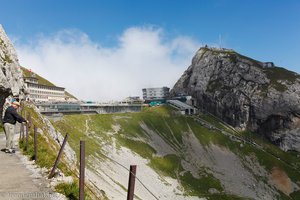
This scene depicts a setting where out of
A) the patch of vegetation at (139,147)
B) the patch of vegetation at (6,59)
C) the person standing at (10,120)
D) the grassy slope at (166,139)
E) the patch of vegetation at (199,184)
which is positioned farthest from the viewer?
the patch of vegetation at (139,147)

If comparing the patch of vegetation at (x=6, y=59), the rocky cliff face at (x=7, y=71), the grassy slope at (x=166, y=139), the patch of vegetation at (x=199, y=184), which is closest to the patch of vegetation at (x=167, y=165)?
the grassy slope at (x=166, y=139)

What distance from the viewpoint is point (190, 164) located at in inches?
5773

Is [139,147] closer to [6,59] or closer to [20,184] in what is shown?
[6,59]

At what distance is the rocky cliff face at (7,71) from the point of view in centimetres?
4018

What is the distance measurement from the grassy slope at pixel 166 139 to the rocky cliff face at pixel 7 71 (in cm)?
6209

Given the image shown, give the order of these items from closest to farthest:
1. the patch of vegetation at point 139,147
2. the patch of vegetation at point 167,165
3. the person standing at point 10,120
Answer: the person standing at point 10,120
the patch of vegetation at point 167,165
the patch of vegetation at point 139,147

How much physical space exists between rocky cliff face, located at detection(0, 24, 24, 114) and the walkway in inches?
775

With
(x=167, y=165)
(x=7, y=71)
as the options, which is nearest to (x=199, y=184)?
(x=167, y=165)

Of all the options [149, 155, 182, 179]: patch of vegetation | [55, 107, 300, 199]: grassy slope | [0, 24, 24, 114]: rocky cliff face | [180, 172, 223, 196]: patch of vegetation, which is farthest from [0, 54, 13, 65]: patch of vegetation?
[149, 155, 182, 179]: patch of vegetation

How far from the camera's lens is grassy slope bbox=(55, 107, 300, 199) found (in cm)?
12719

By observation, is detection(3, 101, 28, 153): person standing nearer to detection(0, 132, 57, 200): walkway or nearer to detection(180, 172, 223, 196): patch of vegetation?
detection(0, 132, 57, 200): walkway

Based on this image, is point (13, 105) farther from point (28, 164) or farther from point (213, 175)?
point (213, 175)

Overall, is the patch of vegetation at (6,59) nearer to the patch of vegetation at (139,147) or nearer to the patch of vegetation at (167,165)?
the patch of vegetation at (167,165)

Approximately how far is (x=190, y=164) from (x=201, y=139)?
31.3m
